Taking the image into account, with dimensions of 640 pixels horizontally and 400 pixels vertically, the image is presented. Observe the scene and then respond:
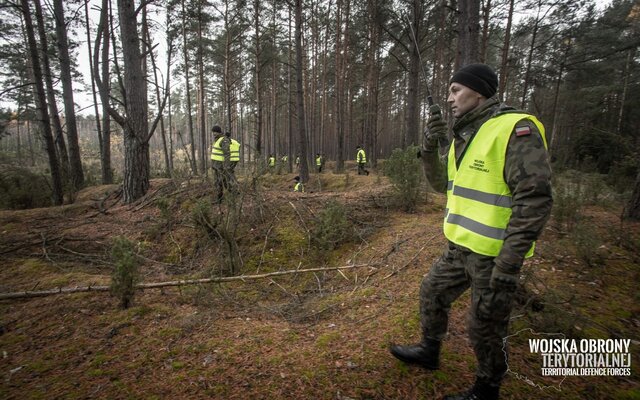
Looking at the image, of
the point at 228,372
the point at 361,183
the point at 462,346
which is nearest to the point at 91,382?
the point at 228,372

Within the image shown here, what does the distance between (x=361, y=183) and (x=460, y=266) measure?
10636 millimetres

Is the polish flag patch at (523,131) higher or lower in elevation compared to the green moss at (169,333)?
higher

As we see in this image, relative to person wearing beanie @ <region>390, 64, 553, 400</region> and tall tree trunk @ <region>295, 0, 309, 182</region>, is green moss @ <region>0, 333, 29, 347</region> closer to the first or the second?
person wearing beanie @ <region>390, 64, 553, 400</region>

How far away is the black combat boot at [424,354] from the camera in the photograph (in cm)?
208

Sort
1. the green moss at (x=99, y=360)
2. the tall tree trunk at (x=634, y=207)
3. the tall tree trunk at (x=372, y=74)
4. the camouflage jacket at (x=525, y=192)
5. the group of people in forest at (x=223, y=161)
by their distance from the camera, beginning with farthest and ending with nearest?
the tall tree trunk at (x=372, y=74), the tall tree trunk at (x=634, y=207), the group of people in forest at (x=223, y=161), the green moss at (x=99, y=360), the camouflage jacket at (x=525, y=192)

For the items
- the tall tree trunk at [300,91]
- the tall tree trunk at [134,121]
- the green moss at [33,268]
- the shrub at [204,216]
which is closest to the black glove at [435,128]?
the shrub at [204,216]

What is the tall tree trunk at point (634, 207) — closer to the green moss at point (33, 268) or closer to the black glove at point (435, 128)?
the black glove at point (435, 128)

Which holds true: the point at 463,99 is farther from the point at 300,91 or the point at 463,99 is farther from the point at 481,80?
the point at 300,91

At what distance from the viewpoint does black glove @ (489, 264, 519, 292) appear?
152 centimetres

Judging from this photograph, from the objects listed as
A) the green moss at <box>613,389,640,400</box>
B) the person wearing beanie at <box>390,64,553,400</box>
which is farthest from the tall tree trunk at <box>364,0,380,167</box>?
the green moss at <box>613,389,640,400</box>

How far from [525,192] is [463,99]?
80cm

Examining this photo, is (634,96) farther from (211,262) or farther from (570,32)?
(211,262)

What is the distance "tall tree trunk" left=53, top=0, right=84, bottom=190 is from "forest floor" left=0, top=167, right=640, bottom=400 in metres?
6.48

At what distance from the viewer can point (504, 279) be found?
5.04 ft
